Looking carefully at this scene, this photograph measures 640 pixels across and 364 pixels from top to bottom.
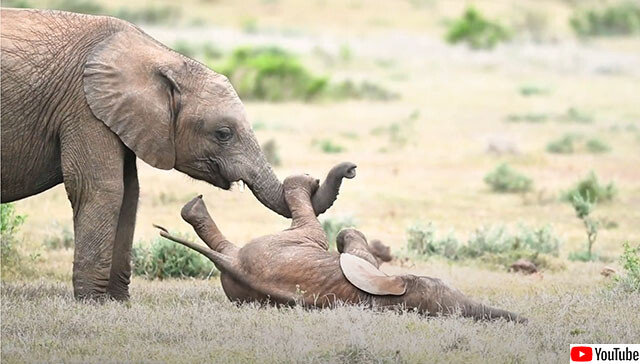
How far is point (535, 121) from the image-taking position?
26.9 m

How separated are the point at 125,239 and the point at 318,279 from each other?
179 cm

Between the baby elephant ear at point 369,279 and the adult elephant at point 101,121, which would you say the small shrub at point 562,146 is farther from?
the baby elephant ear at point 369,279

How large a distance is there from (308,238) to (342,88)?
22.1 meters

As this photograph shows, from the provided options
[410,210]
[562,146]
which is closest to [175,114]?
[410,210]

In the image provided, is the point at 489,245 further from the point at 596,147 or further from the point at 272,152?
the point at 596,147

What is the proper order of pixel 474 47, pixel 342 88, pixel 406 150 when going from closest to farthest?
pixel 406 150 < pixel 342 88 < pixel 474 47

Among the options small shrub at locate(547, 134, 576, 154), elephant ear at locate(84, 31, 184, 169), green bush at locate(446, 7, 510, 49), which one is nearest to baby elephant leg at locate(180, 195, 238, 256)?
elephant ear at locate(84, 31, 184, 169)

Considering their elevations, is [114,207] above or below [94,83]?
below

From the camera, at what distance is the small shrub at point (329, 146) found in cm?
2208

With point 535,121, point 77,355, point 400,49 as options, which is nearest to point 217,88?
point 77,355

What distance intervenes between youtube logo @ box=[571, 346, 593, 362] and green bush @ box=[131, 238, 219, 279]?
14.8ft

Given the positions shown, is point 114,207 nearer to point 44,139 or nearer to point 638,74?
point 44,139

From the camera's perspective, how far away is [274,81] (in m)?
30.0

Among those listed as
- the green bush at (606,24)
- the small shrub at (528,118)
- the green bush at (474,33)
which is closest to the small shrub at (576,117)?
the small shrub at (528,118)
